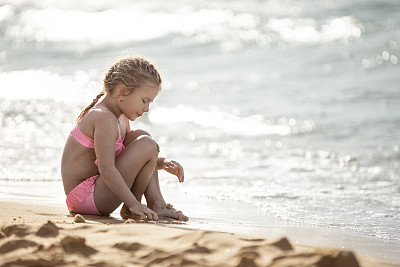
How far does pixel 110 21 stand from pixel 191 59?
5293 millimetres

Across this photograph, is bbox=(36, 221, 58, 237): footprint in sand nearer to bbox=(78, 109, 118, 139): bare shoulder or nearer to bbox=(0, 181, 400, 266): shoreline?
bbox=(0, 181, 400, 266): shoreline

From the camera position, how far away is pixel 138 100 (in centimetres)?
400

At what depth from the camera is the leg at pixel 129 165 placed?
3998mm

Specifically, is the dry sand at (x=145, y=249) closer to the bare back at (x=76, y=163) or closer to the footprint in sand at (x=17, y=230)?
the footprint in sand at (x=17, y=230)

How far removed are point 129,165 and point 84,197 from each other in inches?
13.5

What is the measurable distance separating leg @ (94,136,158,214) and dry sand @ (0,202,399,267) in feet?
3.45

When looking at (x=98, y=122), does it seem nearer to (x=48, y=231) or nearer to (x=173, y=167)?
(x=173, y=167)

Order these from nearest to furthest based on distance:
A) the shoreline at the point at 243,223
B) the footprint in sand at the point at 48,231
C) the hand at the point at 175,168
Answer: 1. the footprint in sand at the point at 48,231
2. the shoreline at the point at 243,223
3. the hand at the point at 175,168

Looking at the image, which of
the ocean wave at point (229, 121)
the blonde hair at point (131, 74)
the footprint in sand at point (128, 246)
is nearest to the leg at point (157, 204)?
the blonde hair at point (131, 74)

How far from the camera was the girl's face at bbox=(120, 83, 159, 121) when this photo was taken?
3992 millimetres

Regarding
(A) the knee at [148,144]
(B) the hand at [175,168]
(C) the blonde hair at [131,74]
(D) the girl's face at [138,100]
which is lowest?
(B) the hand at [175,168]

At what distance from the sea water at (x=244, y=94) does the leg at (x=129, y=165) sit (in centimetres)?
63

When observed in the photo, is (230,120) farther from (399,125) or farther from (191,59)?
(191,59)

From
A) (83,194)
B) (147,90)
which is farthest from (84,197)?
(147,90)
